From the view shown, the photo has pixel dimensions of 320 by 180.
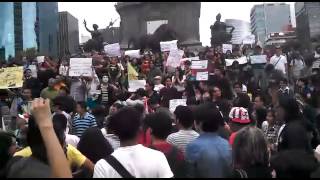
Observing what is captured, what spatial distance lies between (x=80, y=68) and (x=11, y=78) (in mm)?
2907

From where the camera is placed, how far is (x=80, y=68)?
1445 cm

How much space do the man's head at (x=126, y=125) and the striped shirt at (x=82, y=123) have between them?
4303mm

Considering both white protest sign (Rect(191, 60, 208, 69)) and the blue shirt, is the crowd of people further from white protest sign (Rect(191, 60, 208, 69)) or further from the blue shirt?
white protest sign (Rect(191, 60, 208, 69))

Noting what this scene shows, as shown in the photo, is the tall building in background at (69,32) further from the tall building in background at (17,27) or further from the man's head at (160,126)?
the tall building in background at (17,27)

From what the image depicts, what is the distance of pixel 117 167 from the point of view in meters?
4.06

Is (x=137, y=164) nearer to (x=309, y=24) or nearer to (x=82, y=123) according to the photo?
A: (x=82, y=123)

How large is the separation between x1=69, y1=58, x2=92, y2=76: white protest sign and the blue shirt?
9240 mm

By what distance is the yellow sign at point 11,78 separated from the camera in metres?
11.6

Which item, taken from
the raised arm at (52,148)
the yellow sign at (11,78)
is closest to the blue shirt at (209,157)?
the raised arm at (52,148)

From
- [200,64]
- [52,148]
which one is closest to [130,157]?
[52,148]

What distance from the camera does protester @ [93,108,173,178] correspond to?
4070 millimetres

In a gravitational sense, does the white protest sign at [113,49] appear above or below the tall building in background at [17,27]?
below

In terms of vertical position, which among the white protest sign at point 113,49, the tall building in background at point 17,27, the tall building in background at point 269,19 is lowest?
the white protest sign at point 113,49

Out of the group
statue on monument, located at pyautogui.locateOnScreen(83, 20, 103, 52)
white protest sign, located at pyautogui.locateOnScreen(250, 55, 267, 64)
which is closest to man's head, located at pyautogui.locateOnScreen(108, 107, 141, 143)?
white protest sign, located at pyautogui.locateOnScreen(250, 55, 267, 64)
